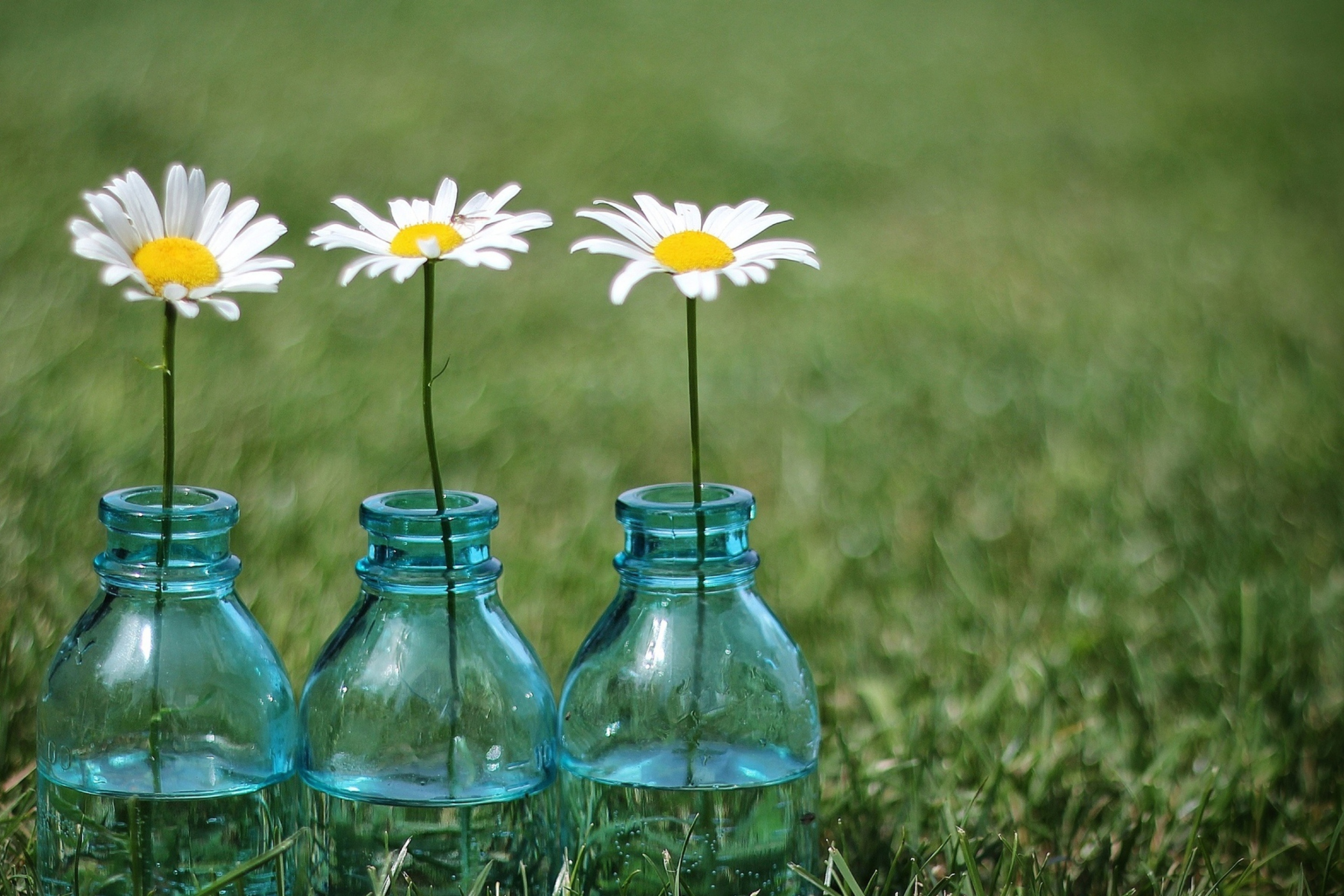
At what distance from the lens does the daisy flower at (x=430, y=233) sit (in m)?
0.94

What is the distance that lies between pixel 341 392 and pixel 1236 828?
76.6 inches

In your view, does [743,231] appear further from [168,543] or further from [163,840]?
[163,840]

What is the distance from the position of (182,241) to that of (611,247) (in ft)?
0.96

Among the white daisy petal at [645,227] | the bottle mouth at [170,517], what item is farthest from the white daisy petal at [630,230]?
the bottle mouth at [170,517]

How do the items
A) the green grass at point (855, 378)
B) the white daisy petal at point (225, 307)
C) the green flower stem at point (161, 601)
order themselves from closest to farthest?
1. the white daisy petal at point (225, 307)
2. the green flower stem at point (161, 601)
3. the green grass at point (855, 378)

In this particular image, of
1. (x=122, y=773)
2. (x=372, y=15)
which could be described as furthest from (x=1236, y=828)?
(x=372, y=15)

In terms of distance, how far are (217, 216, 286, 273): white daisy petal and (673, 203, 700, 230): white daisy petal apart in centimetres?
28

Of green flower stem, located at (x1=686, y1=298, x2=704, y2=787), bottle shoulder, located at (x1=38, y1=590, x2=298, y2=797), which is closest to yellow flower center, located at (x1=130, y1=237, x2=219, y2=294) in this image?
bottle shoulder, located at (x1=38, y1=590, x2=298, y2=797)

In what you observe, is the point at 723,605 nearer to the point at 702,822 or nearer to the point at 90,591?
the point at 702,822

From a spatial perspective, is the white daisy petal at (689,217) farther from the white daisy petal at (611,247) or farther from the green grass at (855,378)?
the green grass at (855,378)

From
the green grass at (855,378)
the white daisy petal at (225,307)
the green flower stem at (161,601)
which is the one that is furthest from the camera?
the green grass at (855,378)

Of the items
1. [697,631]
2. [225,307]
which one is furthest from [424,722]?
[225,307]

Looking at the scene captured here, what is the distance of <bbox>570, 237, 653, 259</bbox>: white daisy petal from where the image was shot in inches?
38.2

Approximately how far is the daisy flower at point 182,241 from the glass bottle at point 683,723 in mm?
323
